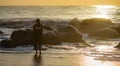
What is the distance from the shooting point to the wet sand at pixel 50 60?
18.2m

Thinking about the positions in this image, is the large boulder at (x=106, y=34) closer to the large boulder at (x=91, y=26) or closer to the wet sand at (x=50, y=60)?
the large boulder at (x=91, y=26)

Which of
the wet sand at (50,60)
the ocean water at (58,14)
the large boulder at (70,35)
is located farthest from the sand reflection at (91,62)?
the ocean water at (58,14)

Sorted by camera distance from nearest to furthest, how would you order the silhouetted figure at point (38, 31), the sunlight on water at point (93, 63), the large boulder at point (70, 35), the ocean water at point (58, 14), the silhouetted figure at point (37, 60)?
the silhouetted figure at point (37, 60), the sunlight on water at point (93, 63), the silhouetted figure at point (38, 31), the large boulder at point (70, 35), the ocean water at point (58, 14)

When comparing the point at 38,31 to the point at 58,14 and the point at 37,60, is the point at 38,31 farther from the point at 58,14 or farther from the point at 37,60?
the point at 58,14

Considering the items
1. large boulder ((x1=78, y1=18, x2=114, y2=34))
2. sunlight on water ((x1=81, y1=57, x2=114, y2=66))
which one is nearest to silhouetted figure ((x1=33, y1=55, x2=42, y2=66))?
sunlight on water ((x1=81, y1=57, x2=114, y2=66))

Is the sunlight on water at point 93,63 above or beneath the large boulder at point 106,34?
Result: above

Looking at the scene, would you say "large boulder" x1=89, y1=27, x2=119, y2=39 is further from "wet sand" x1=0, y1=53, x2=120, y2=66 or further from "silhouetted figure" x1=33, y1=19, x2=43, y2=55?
"silhouetted figure" x1=33, y1=19, x2=43, y2=55

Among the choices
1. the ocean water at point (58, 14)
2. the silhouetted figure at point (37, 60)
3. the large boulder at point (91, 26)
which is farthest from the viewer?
the ocean water at point (58, 14)

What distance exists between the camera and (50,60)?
19109 mm

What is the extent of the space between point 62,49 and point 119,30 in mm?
10413

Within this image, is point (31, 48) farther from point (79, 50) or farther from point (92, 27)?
point (92, 27)

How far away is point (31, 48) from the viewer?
76.8 feet

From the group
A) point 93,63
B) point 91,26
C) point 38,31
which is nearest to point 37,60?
point 38,31

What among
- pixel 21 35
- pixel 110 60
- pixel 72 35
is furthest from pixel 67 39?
pixel 110 60
